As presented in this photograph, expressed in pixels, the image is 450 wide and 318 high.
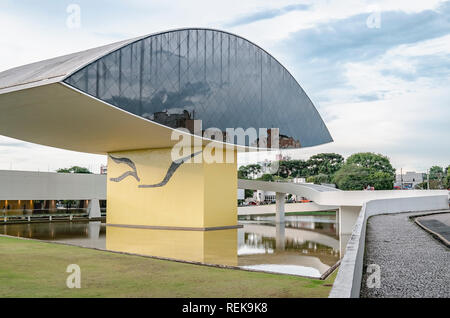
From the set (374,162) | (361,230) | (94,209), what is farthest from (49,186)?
(374,162)

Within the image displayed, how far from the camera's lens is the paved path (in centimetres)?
638

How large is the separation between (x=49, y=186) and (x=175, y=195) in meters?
13.5

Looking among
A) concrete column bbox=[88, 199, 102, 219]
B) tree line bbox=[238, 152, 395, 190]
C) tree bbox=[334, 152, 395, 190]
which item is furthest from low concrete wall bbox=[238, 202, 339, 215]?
tree line bbox=[238, 152, 395, 190]

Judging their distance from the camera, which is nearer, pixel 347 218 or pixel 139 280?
pixel 139 280

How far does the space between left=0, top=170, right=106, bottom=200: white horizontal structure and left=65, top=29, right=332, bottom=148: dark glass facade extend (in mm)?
16476

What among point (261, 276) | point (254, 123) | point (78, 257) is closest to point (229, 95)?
point (254, 123)

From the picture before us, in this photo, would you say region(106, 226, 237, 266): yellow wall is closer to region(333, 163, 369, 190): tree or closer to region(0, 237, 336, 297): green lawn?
region(0, 237, 336, 297): green lawn

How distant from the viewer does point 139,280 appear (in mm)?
9219

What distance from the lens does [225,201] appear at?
27953 millimetres

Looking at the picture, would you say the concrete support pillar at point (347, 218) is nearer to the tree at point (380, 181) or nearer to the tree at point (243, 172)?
the tree at point (380, 181)

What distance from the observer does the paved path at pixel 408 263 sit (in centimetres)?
638

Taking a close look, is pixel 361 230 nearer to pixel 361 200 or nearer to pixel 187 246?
pixel 187 246
